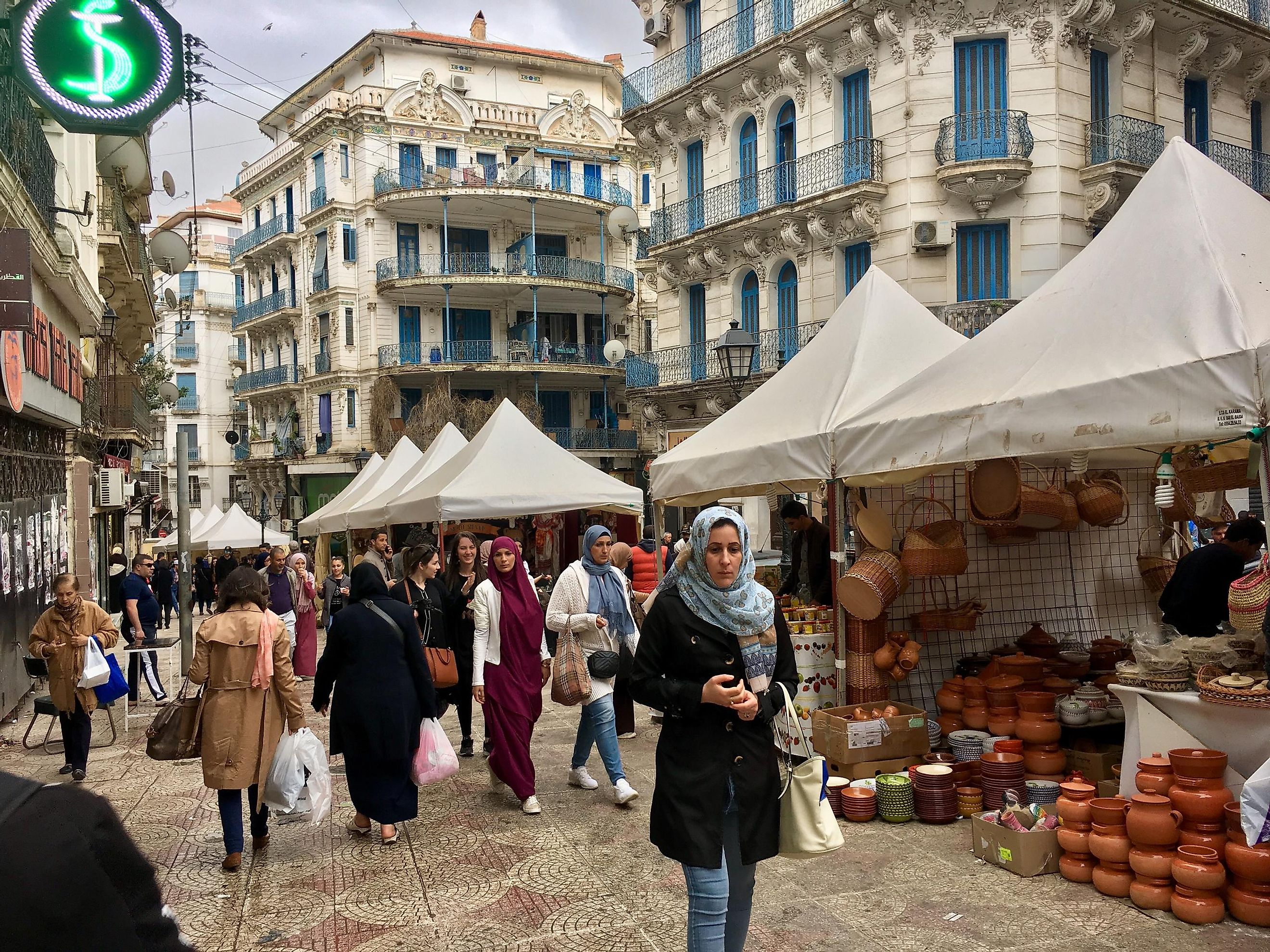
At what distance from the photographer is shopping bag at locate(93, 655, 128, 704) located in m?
8.36

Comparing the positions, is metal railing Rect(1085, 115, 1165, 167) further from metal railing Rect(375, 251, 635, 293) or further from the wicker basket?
metal railing Rect(375, 251, 635, 293)

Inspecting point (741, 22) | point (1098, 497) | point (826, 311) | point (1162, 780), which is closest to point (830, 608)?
point (1098, 497)

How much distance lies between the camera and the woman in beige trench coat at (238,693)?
5.80 metres

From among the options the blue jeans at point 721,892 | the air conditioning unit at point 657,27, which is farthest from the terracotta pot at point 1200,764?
the air conditioning unit at point 657,27

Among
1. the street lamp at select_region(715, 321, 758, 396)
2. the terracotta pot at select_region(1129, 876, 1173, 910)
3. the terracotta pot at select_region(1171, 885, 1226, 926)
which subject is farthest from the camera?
the street lamp at select_region(715, 321, 758, 396)

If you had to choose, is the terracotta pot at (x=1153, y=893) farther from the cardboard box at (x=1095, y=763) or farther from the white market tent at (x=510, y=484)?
the white market tent at (x=510, y=484)

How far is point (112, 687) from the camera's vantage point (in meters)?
8.59

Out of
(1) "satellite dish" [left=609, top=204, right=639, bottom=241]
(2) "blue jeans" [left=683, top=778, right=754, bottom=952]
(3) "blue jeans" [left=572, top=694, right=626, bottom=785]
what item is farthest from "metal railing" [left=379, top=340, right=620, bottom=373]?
(2) "blue jeans" [left=683, top=778, right=754, bottom=952]

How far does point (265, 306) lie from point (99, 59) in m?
40.4

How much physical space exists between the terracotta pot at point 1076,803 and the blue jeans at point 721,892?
2.43 meters

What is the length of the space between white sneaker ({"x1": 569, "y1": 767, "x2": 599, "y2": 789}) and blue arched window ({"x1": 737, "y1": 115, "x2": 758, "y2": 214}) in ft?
59.6

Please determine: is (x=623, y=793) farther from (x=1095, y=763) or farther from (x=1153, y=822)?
(x=1153, y=822)

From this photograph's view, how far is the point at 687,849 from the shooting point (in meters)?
3.50

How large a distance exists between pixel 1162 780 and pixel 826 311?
1795 cm
